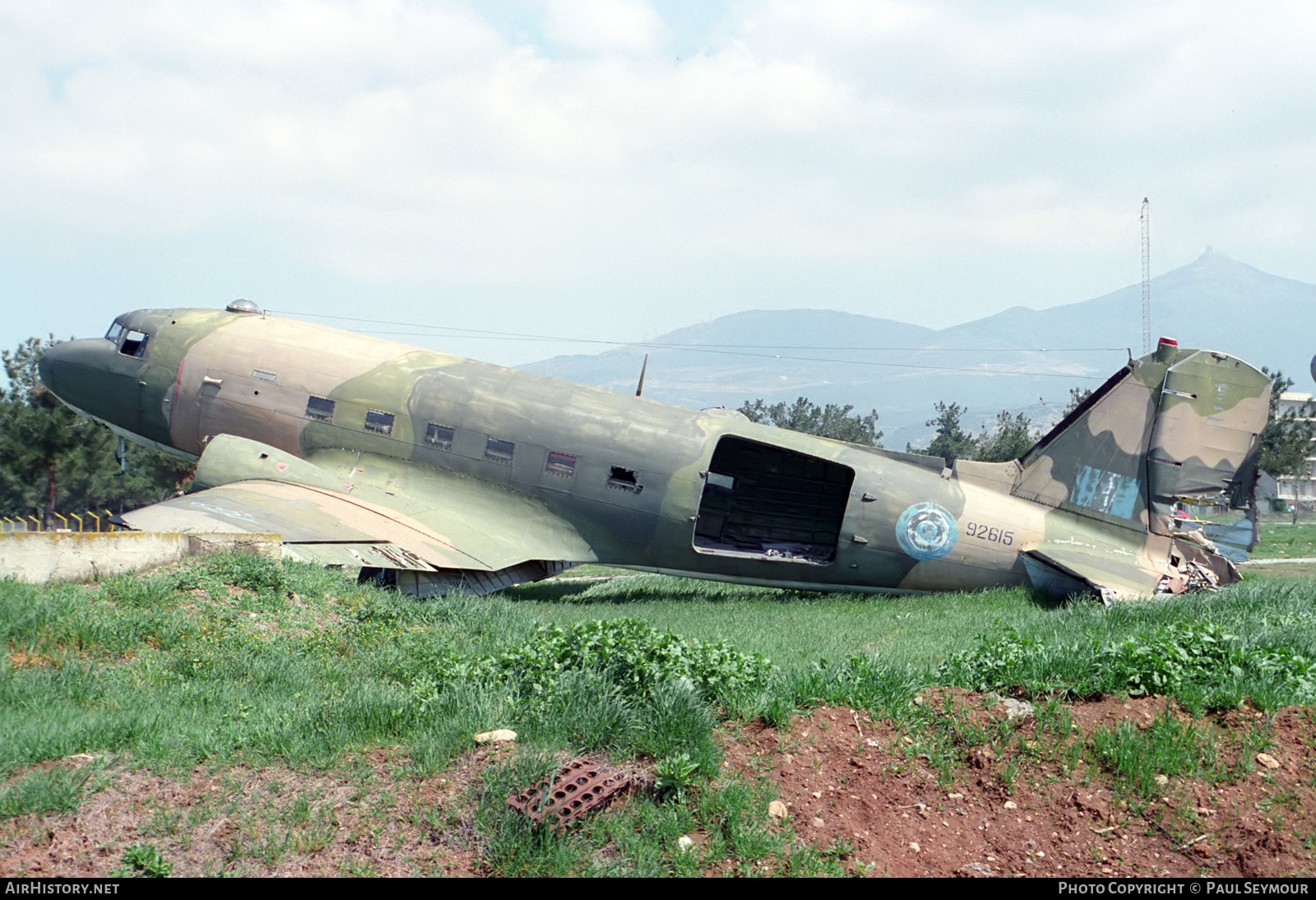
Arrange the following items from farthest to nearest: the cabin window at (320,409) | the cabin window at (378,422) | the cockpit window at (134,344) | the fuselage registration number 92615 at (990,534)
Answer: the cockpit window at (134,344)
the cabin window at (320,409)
the cabin window at (378,422)
the fuselage registration number 92615 at (990,534)

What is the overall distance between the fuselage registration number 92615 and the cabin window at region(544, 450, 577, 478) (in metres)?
7.95

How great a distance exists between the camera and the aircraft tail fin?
1770cm

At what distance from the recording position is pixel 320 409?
63.5ft

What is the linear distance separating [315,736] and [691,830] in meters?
3.06

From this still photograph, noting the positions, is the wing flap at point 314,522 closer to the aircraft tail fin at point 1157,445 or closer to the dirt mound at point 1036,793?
the dirt mound at point 1036,793

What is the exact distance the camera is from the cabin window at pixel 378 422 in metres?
19.0

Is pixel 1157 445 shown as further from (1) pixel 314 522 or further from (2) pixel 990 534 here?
(1) pixel 314 522

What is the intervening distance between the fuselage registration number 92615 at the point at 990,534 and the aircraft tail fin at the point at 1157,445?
1138 mm

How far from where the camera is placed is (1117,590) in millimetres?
16516

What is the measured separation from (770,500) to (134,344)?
15090mm

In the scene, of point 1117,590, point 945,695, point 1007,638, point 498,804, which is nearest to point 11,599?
point 498,804

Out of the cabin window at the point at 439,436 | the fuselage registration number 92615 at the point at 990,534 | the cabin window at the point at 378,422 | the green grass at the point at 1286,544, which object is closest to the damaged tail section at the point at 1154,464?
the fuselage registration number 92615 at the point at 990,534

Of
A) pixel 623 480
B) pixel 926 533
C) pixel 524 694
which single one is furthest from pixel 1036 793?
pixel 623 480

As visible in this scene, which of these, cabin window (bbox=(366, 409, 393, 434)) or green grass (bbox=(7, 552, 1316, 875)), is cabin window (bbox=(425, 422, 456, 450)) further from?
green grass (bbox=(7, 552, 1316, 875))
